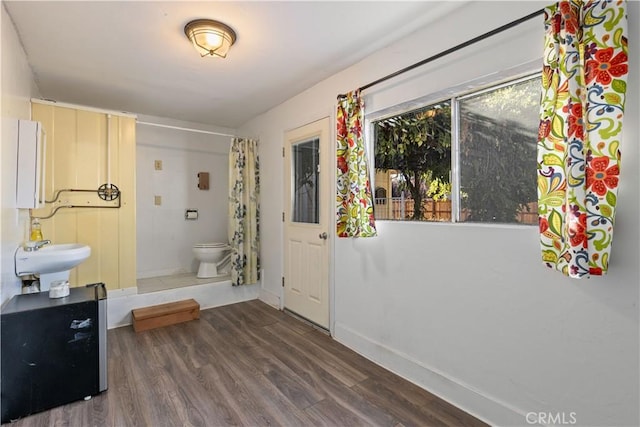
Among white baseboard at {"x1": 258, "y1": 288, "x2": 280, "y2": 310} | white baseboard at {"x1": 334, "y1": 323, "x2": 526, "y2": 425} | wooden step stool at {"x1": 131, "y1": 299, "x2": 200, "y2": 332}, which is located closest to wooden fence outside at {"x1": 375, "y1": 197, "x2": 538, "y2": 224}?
white baseboard at {"x1": 334, "y1": 323, "x2": 526, "y2": 425}

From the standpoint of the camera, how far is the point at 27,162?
2062 millimetres

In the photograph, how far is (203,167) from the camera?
433 cm

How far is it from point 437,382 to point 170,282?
3033 millimetres

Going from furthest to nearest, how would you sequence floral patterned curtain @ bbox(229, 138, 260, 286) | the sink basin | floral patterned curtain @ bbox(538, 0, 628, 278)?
floral patterned curtain @ bbox(229, 138, 260, 286)
the sink basin
floral patterned curtain @ bbox(538, 0, 628, 278)

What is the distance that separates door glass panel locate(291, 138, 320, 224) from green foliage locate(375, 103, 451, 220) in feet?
2.46

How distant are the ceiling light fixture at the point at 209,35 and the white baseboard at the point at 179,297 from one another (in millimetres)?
2425

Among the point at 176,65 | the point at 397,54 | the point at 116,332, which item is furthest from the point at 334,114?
the point at 116,332

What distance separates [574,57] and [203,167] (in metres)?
4.07

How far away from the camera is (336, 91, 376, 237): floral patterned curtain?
2.26 m

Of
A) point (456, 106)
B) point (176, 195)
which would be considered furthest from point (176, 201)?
point (456, 106)

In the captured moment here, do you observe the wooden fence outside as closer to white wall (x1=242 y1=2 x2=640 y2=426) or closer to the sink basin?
white wall (x1=242 y1=2 x2=640 y2=426)

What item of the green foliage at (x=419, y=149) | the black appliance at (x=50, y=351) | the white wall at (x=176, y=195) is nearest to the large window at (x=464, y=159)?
the green foliage at (x=419, y=149)

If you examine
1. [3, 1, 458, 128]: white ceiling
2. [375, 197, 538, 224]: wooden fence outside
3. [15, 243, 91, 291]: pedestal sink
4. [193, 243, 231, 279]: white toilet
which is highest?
[3, 1, 458, 128]: white ceiling

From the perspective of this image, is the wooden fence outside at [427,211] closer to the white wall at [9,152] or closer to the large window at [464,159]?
the large window at [464,159]
